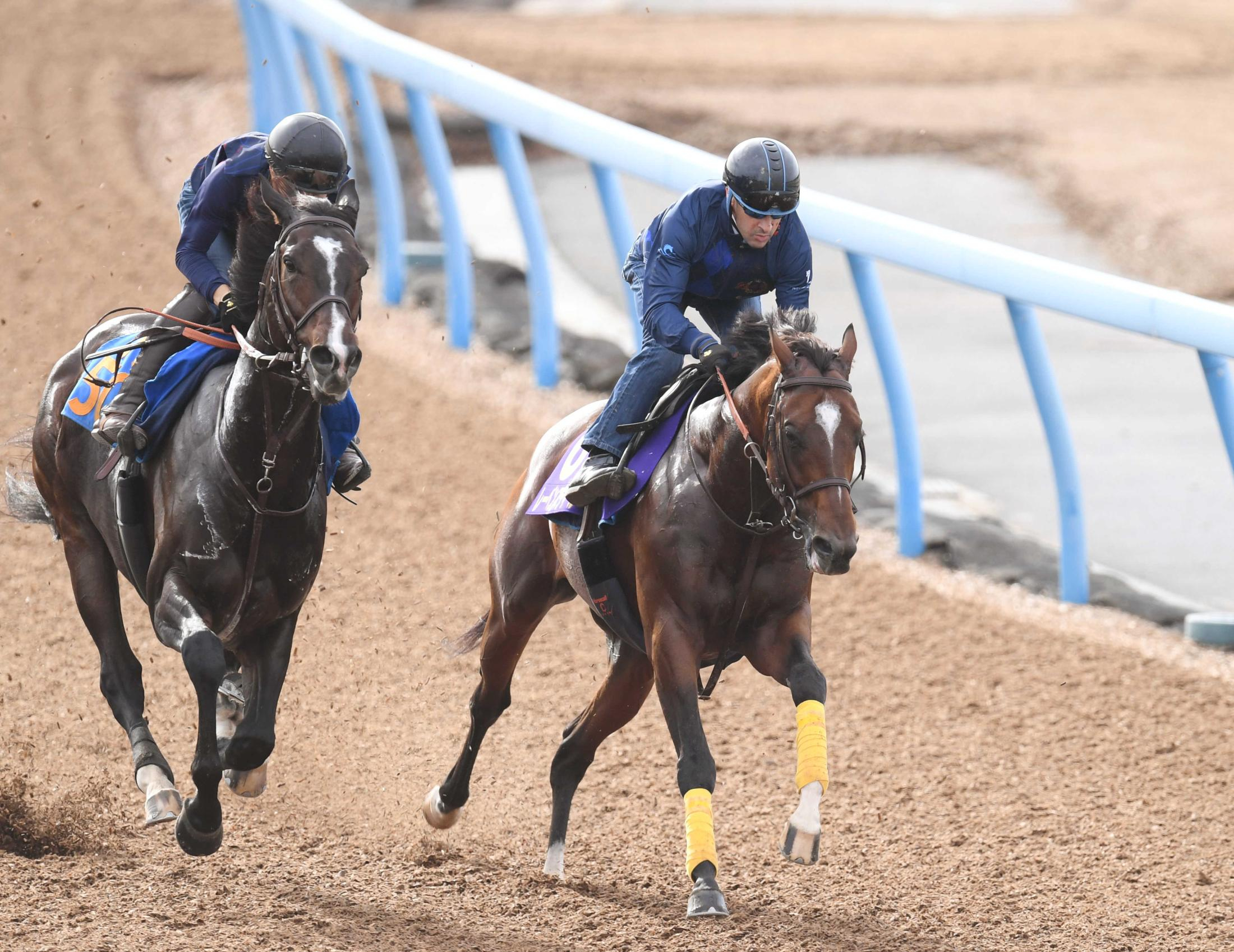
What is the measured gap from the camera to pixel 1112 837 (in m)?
6.09

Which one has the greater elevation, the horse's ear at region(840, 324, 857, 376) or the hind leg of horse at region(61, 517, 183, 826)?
the horse's ear at region(840, 324, 857, 376)

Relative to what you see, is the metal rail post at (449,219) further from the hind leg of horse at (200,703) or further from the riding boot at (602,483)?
the hind leg of horse at (200,703)

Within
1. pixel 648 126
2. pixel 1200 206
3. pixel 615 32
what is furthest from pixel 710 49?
pixel 1200 206

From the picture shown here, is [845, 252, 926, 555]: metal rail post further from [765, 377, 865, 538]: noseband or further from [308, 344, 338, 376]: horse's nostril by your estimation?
[308, 344, 338, 376]: horse's nostril

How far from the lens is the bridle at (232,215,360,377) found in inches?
186

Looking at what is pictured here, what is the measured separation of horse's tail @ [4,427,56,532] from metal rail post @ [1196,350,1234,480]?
515 centimetres

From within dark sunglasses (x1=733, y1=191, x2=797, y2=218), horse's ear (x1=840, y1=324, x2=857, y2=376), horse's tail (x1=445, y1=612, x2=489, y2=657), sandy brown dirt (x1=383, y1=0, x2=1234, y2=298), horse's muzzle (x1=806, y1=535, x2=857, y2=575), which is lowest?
horse's tail (x1=445, y1=612, x2=489, y2=657)

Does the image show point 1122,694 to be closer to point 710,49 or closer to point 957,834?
point 957,834

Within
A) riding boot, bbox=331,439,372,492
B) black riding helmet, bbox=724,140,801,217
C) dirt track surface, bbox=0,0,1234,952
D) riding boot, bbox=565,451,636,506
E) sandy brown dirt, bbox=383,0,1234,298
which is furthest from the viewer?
sandy brown dirt, bbox=383,0,1234,298

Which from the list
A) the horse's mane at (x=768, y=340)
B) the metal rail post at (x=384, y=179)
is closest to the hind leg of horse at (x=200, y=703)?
the horse's mane at (x=768, y=340)

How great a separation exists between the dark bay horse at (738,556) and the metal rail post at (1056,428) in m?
3.37

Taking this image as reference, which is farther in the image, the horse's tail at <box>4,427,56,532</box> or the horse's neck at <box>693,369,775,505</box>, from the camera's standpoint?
the horse's tail at <box>4,427,56,532</box>

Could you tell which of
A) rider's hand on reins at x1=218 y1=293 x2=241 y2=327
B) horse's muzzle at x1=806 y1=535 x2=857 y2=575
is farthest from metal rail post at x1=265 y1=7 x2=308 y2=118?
horse's muzzle at x1=806 y1=535 x2=857 y2=575

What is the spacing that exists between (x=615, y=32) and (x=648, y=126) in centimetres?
584
